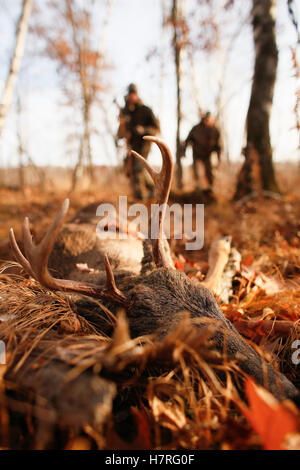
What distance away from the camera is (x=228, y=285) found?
274cm

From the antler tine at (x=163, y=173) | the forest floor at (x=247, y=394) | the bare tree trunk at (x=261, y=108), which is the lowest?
the forest floor at (x=247, y=394)

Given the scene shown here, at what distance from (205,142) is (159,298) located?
8021 millimetres

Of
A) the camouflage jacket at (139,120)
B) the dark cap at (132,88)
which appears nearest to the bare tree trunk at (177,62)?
the camouflage jacket at (139,120)

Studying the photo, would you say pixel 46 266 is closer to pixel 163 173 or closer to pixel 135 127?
pixel 163 173

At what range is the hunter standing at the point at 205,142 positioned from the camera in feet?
28.2

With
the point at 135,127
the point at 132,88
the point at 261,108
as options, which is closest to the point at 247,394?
the point at 261,108

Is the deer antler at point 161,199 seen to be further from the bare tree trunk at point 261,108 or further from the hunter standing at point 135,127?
the hunter standing at point 135,127

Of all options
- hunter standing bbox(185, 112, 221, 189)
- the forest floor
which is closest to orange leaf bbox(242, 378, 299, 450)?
the forest floor

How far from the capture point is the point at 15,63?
7.52 metres

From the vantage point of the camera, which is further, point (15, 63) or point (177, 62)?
point (177, 62)

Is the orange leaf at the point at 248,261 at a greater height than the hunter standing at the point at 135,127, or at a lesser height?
lesser

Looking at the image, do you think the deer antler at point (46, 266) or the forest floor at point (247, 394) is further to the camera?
the deer antler at point (46, 266)

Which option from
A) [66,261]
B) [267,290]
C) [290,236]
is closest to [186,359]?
[267,290]

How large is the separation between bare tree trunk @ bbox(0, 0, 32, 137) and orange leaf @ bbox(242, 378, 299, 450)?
863 centimetres
